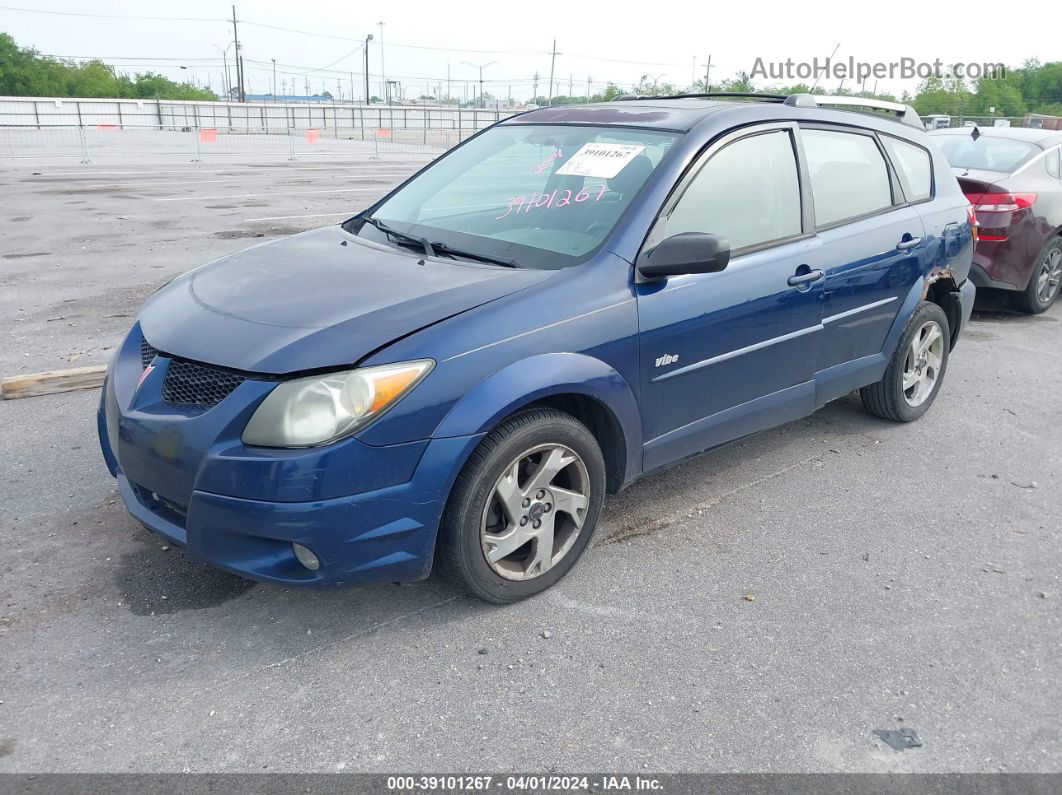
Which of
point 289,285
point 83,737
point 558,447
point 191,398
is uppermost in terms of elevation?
point 289,285

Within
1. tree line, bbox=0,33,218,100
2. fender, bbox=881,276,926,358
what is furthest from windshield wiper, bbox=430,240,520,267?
tree line, bbox=0,33,218,100

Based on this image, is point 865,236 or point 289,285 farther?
point 865,236

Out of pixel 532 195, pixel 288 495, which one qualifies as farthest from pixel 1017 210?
pixel 288 495

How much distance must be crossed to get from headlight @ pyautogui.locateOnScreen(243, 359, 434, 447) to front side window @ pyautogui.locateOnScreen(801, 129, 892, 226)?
2.54 m

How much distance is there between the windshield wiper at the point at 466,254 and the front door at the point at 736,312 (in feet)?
1.75

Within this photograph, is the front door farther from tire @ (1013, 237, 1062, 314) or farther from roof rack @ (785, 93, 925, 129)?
tire @ (1013, 237, 1062, 314)

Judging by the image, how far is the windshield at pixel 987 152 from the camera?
27.2 ft

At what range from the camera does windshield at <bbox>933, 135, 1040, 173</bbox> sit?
27.2ft

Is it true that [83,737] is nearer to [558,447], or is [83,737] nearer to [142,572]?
[142,572]

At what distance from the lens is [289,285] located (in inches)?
134

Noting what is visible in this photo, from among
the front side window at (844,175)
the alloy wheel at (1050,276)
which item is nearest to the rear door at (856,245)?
the front side window at (844,175)

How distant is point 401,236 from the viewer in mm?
3977

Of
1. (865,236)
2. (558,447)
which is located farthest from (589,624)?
(865,236)

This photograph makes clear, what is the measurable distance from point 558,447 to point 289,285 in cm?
121
